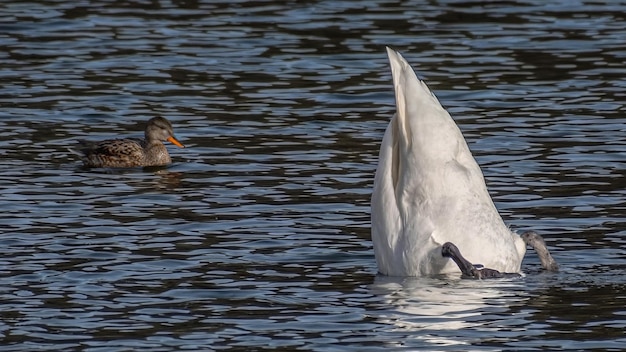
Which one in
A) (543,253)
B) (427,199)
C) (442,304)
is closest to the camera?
(442,304)

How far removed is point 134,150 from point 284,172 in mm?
1950

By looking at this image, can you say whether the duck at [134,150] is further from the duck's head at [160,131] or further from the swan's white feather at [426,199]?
the swan's white feather at [426,199]

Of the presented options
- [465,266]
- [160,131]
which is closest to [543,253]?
[465,266]

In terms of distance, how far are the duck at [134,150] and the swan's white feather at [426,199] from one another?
530 cm

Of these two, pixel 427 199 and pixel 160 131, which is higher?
pixel 427 199

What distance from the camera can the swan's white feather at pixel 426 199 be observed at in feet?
33.5

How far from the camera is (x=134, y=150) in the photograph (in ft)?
51.3

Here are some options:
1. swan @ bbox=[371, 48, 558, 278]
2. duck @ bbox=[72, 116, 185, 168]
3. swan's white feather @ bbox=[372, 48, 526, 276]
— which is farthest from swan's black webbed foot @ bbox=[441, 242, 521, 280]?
duck @ bbox=[72, 116, 185, 168]

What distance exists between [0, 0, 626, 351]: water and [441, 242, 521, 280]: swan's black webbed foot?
0.26 feet

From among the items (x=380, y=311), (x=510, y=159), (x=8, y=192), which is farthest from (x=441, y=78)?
(x=380, y=311)

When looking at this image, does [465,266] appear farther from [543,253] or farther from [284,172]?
[284,172]

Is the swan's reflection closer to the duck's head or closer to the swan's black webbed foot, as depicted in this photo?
the swan's black webbed foot

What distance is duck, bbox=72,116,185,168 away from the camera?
50.1ft

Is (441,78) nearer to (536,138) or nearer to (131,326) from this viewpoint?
(536,138)
